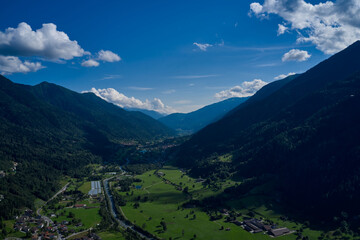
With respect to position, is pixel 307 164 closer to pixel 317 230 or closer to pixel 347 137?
pixel 347 137

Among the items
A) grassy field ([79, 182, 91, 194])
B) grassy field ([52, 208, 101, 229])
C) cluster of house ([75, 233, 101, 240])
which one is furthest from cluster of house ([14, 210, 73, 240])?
grassy field ([79, 182, 91, 194])

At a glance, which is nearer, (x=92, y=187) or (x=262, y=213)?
(x=262, y=213)

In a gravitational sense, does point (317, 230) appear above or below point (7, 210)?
below

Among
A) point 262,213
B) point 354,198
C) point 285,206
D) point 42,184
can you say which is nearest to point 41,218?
point 42,184

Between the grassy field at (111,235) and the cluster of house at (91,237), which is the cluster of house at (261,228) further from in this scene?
the cluster of house at (91,237)

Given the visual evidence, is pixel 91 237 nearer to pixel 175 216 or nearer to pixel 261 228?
pixel 175 216

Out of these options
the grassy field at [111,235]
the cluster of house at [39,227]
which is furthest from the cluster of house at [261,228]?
the cluster of house at [39,227]

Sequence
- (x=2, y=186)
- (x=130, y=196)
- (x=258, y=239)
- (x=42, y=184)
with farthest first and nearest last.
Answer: (x=42, y=184) → (x=130, y=196) → (x=2, y=186) → (x=258, y=239)
